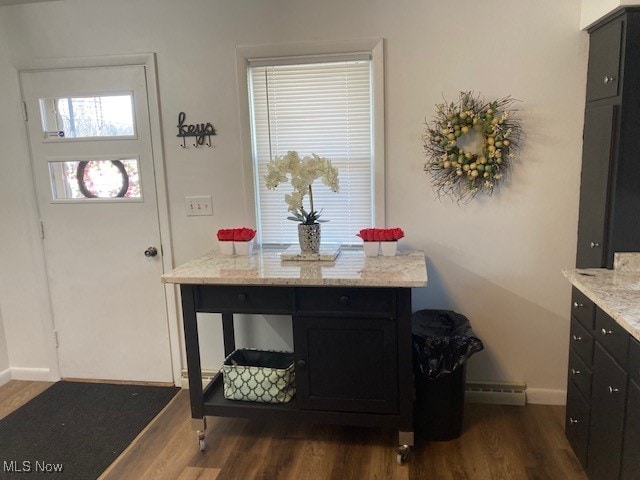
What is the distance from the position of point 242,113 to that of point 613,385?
84.8 inches

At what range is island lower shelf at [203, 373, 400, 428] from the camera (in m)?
2.20

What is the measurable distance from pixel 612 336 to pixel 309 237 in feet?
4.54

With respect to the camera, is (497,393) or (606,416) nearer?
(606,416)

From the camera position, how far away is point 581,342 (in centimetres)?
203

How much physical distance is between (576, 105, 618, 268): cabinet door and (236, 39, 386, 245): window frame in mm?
992

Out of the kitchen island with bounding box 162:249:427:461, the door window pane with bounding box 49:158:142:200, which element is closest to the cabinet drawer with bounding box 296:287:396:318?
the kitchen island with bounding box 162:249:427:461

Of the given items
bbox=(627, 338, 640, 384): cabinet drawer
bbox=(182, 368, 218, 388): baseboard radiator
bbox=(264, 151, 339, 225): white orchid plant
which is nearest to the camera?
bbox=(627, 338, 640, 384): cabinet drawer

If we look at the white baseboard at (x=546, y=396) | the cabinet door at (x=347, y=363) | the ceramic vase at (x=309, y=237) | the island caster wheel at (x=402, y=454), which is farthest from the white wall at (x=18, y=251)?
the white baseboard at (x=546, y=396)

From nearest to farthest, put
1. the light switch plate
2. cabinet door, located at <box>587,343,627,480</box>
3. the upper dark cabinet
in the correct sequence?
cabinet door, located at <box>587,343,627,480</box> < the upper dark cabinet < the light switch plate

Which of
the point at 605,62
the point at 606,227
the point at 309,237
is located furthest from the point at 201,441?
the point at 605,62

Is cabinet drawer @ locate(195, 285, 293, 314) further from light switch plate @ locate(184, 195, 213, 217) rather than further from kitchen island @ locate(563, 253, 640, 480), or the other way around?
kitchen island @ locate(563, 253, 640, 480)

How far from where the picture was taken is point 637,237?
83.3 inches

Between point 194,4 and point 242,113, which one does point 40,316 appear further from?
point 194,4

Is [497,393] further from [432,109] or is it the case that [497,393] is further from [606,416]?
[432,109]
